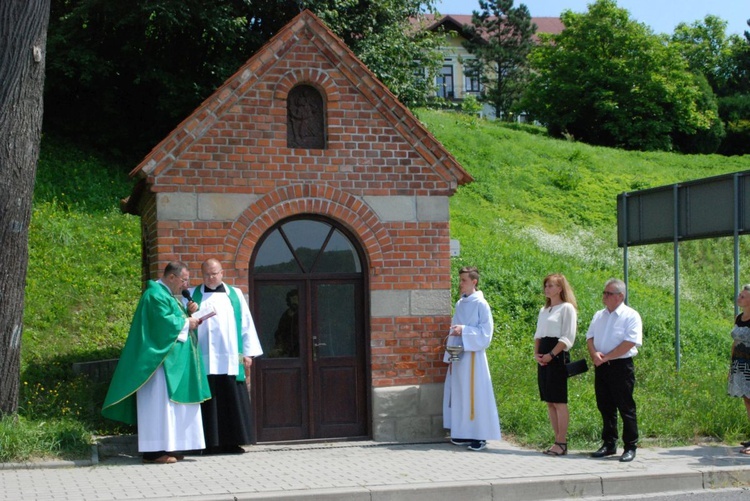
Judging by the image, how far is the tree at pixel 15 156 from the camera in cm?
1040

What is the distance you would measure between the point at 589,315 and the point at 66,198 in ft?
37.9

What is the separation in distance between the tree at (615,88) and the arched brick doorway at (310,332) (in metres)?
37.4

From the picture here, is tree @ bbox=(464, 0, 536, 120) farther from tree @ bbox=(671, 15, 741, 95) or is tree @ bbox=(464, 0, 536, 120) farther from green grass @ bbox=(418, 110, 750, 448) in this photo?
green grass @ bbox=(418, 110, 750, 448)

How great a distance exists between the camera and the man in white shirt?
30.9 ft

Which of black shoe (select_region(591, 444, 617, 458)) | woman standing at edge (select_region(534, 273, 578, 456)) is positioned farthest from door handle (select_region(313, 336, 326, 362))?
black shoe (select_region(591, 444, 617, 458))

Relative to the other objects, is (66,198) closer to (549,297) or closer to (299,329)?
(299,329)

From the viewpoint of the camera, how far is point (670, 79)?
4938 cm

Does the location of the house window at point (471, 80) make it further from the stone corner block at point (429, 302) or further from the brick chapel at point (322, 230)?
the stone corner block at point (429, 302)

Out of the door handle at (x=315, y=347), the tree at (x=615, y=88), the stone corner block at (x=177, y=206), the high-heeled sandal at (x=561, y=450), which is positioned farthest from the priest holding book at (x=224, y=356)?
the tree at (x=615, y=88)

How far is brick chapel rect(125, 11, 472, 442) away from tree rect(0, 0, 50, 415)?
1.36 m

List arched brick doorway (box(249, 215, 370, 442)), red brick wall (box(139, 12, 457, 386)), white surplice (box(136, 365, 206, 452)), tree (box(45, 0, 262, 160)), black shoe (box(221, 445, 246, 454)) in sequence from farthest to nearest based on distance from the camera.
A: tree (box(45, 0, 262, 160))
arched brick doorway (box(249, 215, 370, 442))
red brick wall (box(139, 12, 457, 386))
black shoe (box(221, 445, 246, 454))
white surplice (box(136, 365, 206, 452))

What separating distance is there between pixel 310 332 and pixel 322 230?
1183mm

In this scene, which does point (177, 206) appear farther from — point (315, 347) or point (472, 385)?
point (472, 385)

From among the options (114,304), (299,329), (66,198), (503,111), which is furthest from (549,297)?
(503,111)
